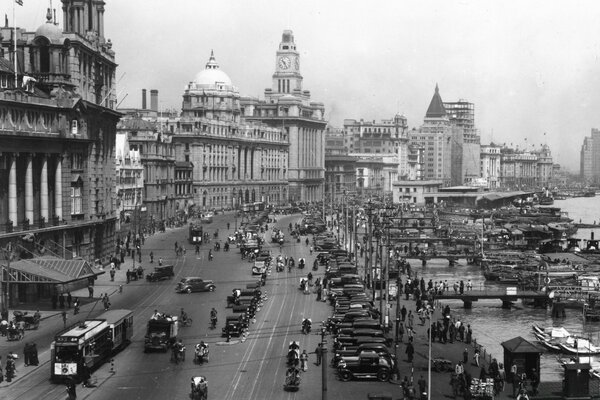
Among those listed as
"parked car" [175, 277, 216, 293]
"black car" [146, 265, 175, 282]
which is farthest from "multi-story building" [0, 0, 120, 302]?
"parked car" [175, 277, 216, 293]

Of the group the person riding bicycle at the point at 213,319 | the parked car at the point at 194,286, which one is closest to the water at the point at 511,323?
the person riding bicycle at the point at 213,319

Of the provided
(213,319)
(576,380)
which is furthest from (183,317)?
(576,380)

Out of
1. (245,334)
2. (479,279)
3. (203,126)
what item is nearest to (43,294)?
(245,334)

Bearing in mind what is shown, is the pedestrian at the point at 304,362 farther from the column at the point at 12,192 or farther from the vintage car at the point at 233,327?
the column at the point at 12,192

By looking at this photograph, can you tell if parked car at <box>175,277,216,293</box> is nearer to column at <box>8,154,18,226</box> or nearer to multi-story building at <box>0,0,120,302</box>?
multi-story building at <box>0,0,120,302</box>

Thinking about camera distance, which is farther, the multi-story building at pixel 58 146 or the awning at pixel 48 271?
the multi-story building at pixel 58 146

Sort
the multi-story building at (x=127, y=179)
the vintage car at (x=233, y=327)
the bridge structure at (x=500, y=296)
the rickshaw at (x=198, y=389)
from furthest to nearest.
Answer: the multi-story building at (x=127, y=179), the bridge structure at (x=500, y=296), the vintage car at (x=233, y=327), the rickshaw at (x=198, y=389)

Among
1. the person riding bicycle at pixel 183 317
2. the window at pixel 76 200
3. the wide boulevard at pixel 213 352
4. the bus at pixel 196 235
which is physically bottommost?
the wide boulevard at pixel 213 352

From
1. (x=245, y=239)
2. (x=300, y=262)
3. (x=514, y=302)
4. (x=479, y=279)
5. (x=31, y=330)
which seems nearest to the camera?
(x=31, y=330)

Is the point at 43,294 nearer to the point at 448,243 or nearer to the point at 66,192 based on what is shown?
the point at 66,192
